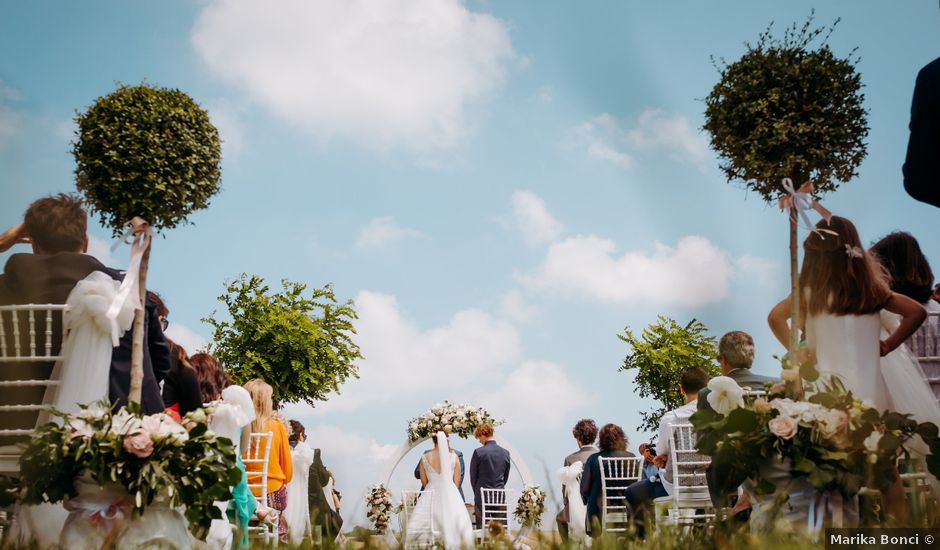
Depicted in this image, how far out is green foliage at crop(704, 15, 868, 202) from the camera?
2.39 m

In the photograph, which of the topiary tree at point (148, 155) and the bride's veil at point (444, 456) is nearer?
the topiary tree at point (148, 155)

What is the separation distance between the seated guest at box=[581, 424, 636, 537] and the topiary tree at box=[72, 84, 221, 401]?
4324 millimetres

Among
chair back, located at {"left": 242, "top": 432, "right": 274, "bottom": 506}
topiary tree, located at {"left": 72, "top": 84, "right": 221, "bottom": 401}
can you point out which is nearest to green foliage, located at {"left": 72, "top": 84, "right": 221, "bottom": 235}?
topiary tree, located at {"left": 72, "top": 84, "right": 221, "bottom": 401}

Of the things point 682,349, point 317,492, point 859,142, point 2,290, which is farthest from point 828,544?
point 682,349

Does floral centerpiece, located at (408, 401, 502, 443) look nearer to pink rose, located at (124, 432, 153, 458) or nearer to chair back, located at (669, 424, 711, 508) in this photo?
chair back, located at (669, 424, 711, 508)

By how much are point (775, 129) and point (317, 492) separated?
5.62m

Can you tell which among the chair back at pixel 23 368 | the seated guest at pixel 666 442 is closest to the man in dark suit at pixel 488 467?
the seated guest at pixel 666 442

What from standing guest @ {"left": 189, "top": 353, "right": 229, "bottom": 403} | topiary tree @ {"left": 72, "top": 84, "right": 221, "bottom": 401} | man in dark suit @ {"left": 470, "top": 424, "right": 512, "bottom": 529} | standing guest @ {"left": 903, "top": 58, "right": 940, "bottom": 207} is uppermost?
topiary tree @ {"left": 72, "top": 84, "right": 221, "bottom": 401}

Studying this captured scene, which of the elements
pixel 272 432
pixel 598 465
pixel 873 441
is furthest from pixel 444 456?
pixel 873 441

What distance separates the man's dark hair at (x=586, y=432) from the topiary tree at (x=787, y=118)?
16.4ft

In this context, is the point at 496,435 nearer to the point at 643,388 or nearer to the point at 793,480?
the point at 643,388

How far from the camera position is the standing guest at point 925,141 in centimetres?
188

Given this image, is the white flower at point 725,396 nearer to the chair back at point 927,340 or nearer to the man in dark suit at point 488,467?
the chair back at point 927,340

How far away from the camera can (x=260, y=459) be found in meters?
4.80
